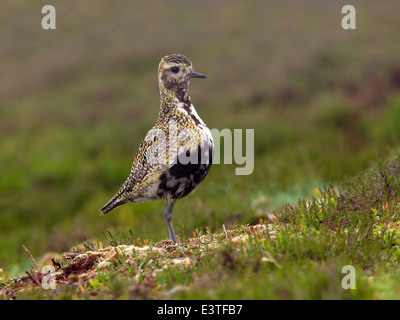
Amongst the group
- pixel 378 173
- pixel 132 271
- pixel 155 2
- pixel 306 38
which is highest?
pixel 155 2

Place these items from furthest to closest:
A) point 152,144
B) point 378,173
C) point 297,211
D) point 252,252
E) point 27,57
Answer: point 27,57 → point 378,173 → point 152,144 → point 297,211 → point 252,252

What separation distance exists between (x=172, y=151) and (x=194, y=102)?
66.9 ft

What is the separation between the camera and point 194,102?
26062mm

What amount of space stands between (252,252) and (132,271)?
1.22 meters

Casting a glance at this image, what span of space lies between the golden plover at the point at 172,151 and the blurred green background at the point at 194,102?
1.13 m

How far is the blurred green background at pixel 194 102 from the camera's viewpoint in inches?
482

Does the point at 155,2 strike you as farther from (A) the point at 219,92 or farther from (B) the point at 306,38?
(A) the point at 219,92

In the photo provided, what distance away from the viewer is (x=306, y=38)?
33688 millimetres

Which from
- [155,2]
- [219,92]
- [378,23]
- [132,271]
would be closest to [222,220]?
[132,271]
